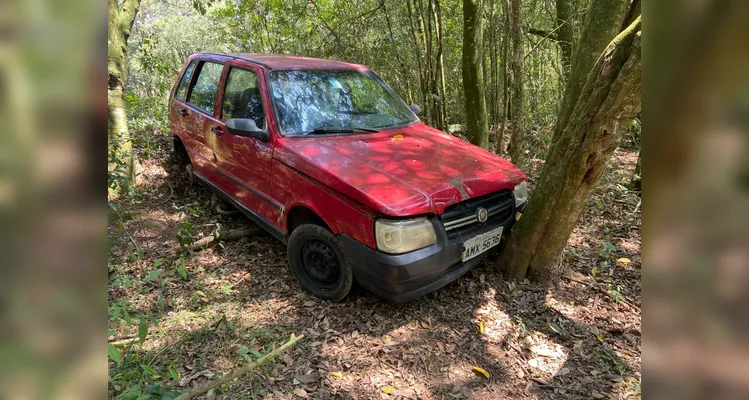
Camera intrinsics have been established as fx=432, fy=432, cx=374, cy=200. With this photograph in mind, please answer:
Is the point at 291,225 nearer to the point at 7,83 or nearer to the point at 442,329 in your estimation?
the point at 442,329

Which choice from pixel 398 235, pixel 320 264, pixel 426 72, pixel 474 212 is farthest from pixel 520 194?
pixel 426 72

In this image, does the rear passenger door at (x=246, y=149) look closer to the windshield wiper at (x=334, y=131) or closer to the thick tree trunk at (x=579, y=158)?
the windshield wiper at (x=334, y=131)

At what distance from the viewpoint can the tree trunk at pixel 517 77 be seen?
4855mm

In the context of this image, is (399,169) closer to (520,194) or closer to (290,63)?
(520,194)

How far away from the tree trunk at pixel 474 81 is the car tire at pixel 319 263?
13.2ft

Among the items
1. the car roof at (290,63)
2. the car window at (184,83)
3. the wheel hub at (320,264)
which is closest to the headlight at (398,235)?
the wheel hub at (320,264)

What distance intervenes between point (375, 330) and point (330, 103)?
82.6 inches

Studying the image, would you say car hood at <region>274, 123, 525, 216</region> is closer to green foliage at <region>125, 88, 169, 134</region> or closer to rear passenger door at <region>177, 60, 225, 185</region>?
rear passenger door at <region>177, 60, 225, 185</region>

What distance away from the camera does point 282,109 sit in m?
3.83

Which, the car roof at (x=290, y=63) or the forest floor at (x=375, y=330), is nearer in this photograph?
the forest floor at (x=375, y=330)

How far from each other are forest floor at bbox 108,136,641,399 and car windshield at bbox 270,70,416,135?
4.54ft

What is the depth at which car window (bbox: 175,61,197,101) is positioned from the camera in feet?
17.4

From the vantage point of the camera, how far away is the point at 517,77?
16.5ft

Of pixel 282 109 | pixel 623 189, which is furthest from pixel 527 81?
pixel 282 109
